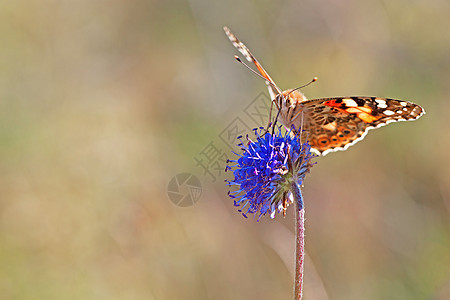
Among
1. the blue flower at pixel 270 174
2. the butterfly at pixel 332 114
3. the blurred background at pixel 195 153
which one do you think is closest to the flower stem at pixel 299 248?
the blue flower at pixel 270 174

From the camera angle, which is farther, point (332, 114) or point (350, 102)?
point (332, 114)

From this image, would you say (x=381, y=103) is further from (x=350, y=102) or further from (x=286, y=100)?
(x=286, y=100)

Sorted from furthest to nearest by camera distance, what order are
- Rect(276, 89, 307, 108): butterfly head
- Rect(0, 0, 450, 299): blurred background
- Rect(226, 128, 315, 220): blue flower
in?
Rect(0, 0, 450, 299): blurred background, Rect(276, 89, 307, 108): butterfly head, Rect(226, 128, 315, 220): blue flower

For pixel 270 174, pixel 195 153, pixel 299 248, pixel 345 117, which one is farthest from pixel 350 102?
pixel 195 153

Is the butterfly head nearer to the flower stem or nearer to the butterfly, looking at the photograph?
the butterfly

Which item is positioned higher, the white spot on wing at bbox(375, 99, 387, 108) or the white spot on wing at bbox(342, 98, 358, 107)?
the white spot on wing at bbox(375, 99, 387, 108)

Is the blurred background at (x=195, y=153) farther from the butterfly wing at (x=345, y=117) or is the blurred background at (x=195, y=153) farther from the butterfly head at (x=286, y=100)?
the butterfly head at (x=286, y=100)

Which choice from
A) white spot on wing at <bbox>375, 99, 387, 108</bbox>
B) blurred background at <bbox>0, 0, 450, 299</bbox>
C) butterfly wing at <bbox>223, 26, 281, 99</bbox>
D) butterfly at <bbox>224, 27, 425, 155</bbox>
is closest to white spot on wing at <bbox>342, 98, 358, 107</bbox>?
butterfly at <bbox>224, 27, 425, 155</bbox>
